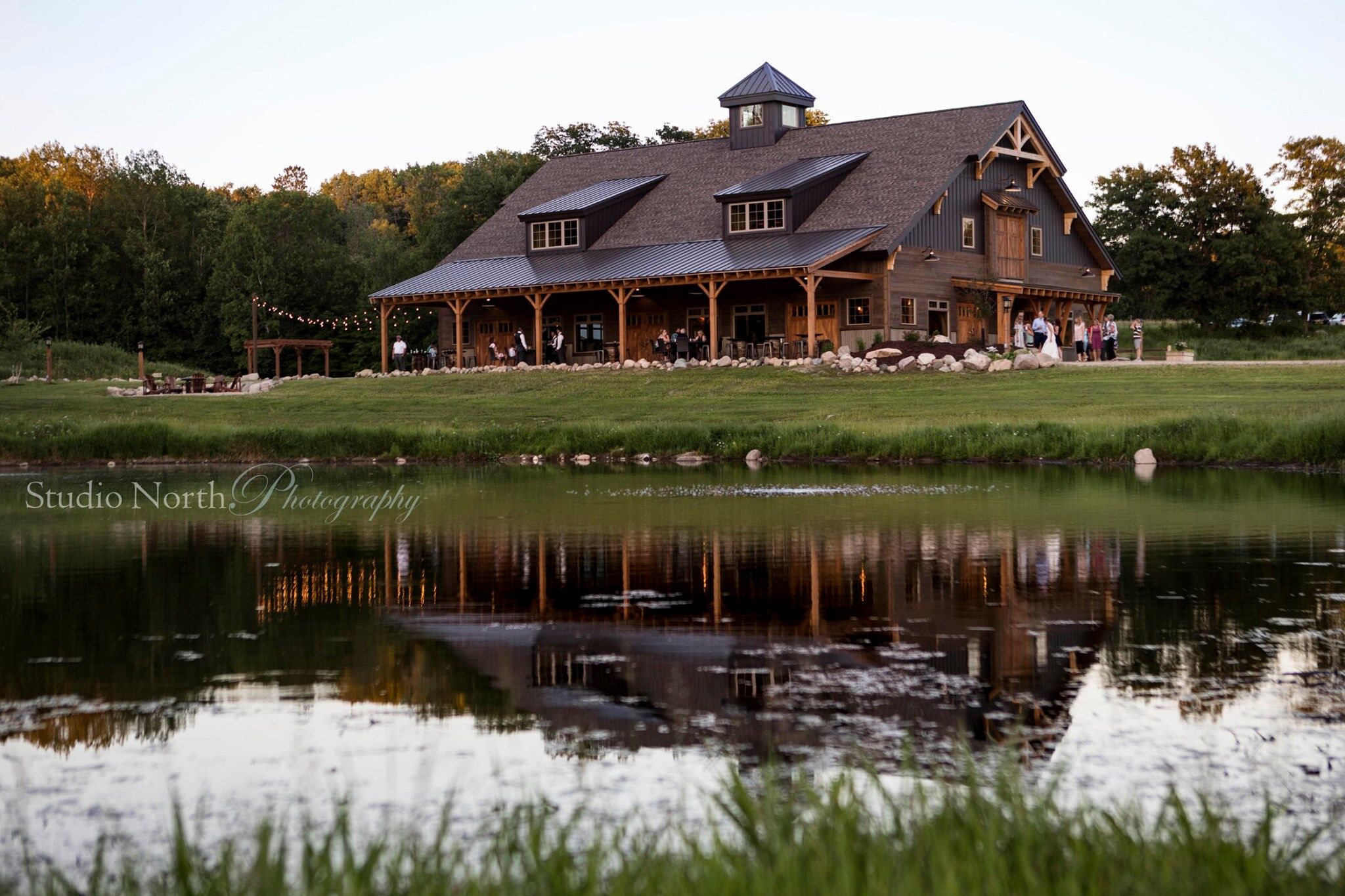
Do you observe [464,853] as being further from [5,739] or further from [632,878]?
[5,739]

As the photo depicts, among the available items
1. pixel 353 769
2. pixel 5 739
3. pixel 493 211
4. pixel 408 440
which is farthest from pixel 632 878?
pixel 493 211

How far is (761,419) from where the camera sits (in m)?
33.6

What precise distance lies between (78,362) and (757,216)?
2933 centimetres

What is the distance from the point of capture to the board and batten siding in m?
47.7

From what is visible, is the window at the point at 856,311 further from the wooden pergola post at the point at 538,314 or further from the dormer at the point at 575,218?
the dormer at the point at 575,218

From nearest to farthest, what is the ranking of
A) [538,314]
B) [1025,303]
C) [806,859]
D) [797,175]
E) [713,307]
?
[806,859] < [713,307] < [538,314] < [797,175] < [1025,303]

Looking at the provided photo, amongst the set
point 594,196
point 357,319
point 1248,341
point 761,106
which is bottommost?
point 1248,341

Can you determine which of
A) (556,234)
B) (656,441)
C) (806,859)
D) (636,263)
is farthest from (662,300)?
(806,859)

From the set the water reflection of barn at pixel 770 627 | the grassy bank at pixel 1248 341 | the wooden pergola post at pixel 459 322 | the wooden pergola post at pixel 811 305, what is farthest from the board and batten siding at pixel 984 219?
the water reflection of barn at pixel 770 627

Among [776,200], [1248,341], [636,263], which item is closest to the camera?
[776,200]

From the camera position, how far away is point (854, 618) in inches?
420

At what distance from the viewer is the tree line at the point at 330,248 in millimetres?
65125

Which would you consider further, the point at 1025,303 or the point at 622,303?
the point at 1025,303

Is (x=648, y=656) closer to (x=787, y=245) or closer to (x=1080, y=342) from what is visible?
(x=1080, y=342)
